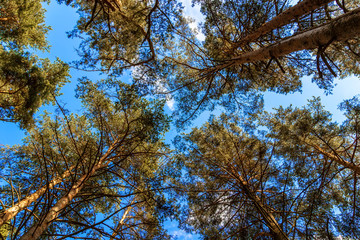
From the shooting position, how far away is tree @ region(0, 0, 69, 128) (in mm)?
7488

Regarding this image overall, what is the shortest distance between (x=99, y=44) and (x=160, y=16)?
9.14ft

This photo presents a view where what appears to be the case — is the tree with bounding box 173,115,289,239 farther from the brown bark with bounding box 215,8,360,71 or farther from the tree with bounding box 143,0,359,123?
the brown bark with bounding box 215,8,360,71

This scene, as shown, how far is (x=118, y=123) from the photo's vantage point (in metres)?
9.04

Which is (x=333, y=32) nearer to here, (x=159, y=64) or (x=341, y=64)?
(x=159, y=64)

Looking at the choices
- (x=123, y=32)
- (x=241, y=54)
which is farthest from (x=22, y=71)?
(x=241, y=54)

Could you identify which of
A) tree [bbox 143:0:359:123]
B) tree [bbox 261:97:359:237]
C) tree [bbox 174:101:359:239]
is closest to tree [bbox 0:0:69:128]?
tree [bbox 143:0:359:123]

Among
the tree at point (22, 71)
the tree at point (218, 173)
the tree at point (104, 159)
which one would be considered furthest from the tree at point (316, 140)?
the tree at point (22, 71)

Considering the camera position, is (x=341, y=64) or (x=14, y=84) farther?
(x=341, y=64)

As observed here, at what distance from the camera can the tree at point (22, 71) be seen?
7.49m

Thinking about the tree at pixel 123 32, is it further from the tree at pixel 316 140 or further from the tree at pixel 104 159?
the tree at pixel 316 140

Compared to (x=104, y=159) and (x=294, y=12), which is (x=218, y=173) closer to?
(x=104, y=159)

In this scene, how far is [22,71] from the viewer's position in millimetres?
7543

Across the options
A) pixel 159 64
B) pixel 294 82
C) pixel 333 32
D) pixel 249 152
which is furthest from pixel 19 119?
pixel 294 82

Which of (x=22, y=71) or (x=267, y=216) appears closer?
(x=267, y=216)
